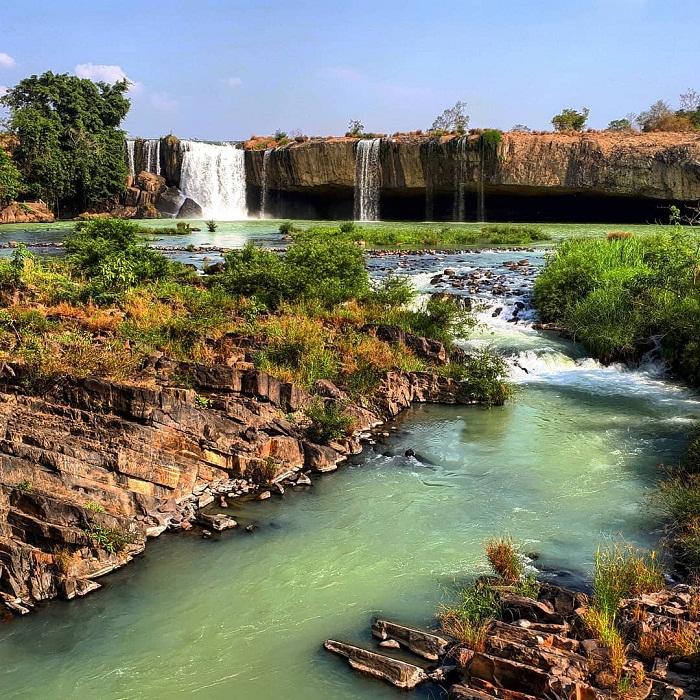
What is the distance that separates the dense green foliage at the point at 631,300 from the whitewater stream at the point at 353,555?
2.44m

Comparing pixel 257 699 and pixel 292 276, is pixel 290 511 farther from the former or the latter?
pixel 292 276

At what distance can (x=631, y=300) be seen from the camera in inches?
688

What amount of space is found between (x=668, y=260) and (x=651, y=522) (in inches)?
435

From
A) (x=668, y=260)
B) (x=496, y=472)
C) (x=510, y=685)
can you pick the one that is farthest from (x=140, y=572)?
(x=668, y=260)

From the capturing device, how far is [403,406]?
1361cm

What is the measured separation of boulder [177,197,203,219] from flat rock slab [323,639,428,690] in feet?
163

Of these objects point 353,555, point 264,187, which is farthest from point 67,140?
point 353,555

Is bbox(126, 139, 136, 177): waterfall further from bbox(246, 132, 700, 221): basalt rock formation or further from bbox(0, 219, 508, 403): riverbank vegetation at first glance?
bbox(0, 219, 508, 403): riverbank vegetation

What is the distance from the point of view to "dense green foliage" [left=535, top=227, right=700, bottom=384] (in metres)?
15.8

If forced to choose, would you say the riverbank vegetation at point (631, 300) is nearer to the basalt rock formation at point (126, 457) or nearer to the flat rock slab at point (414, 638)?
the basalt rock formation at point (126, 457)

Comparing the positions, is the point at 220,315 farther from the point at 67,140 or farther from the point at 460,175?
the point at 67,140

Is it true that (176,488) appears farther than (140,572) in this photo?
Yes

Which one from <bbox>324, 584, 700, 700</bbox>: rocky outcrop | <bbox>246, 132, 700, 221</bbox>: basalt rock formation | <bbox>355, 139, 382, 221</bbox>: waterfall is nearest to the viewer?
<bbox>324, 584, 700, 700</bbox>: rocky outcrop

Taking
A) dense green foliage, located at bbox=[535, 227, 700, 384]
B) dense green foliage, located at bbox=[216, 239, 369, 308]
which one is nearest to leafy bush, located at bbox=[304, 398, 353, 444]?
dense green foliage, located at bbox=[216, 239, 369, 308]
